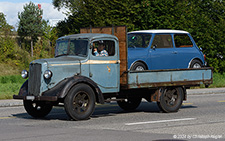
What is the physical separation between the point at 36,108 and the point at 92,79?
1.90 meters

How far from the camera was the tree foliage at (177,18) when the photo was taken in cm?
3038

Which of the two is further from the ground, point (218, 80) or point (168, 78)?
point (168, 78)

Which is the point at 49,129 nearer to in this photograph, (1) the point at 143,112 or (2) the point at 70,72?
(2) the point at 70,72

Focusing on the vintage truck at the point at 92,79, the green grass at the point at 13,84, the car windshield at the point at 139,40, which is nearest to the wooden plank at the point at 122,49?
the vintage truck at the point at 92,79

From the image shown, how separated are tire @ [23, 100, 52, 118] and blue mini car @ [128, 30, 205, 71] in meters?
3.42

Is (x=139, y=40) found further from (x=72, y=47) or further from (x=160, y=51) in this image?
(x=72, y=47)

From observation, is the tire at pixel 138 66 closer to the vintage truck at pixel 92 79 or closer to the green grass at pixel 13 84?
the vintage truck at pixel 92 79

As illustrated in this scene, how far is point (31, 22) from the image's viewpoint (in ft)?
165

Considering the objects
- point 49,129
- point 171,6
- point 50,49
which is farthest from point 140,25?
point 49,129

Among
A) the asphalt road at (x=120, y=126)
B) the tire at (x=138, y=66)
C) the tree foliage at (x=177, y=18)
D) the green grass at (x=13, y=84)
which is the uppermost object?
the tree foliage at (x=177, y=18)

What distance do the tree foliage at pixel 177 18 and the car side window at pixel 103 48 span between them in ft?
58.9

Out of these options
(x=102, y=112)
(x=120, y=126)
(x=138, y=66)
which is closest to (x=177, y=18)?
(x=138, y=66)

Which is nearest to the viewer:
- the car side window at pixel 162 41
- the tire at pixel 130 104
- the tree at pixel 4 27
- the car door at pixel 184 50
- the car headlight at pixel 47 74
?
the car headlight at pixel 47 74

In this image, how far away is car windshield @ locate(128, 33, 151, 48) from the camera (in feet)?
50.4
